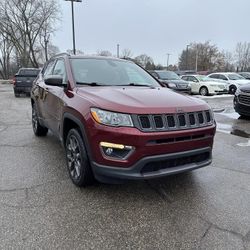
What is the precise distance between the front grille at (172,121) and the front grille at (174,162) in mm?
363

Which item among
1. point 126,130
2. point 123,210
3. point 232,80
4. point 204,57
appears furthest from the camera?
point 204,57

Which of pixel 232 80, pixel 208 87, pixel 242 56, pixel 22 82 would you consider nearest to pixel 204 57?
pixel 242 56

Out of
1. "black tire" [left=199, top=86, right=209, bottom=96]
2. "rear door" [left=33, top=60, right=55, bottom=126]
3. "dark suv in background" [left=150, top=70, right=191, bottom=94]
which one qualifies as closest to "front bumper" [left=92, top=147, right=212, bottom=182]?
"rear door" [left=33, top=60, right=55, bottom=126]

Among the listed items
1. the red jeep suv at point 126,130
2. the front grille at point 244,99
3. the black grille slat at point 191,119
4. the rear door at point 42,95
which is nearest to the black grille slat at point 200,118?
the red jeep suv at point 126,130

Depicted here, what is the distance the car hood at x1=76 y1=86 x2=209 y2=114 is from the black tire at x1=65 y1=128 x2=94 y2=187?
551mm

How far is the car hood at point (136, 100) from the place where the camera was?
3219 millimetres

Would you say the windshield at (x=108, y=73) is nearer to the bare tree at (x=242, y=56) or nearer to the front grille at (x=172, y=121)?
the front grille at (x=172, y=121)

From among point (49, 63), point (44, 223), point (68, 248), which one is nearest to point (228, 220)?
point (68, 248)

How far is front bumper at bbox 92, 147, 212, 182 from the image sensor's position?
3172 mm

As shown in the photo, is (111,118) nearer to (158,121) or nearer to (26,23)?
(158,121)

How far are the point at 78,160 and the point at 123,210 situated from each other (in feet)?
2.94

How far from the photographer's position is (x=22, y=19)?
43812mm

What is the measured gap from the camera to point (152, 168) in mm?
3250

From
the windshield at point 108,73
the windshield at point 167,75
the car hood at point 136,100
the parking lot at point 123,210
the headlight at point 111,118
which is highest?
the windshield at point 108,73
